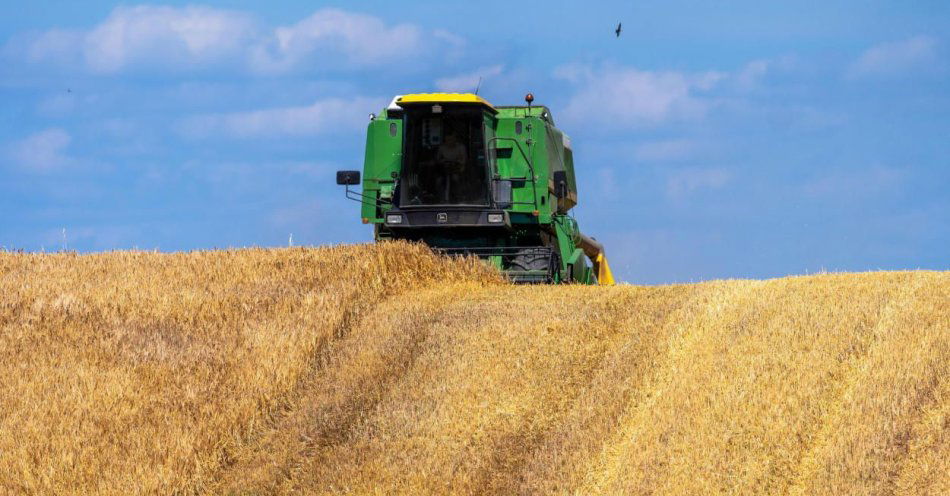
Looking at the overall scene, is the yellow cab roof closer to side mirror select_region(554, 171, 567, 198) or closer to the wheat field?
side mirror select_region(554, 171, 567, 198)

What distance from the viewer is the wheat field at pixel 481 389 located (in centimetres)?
927

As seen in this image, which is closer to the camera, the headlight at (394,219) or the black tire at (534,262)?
the black tire at (534,262)

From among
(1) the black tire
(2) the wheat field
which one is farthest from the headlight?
(2) the wheat field

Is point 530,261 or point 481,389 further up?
point 530,261

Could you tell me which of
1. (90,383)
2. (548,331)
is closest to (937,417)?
(548,331)

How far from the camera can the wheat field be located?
9.27 meters

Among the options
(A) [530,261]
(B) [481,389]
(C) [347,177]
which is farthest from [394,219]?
(B) [481,389]

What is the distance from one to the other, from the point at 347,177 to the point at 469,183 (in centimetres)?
180

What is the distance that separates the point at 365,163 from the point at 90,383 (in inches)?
315

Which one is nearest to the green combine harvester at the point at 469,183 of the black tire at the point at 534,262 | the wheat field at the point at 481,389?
the black tire at the point at 534,262

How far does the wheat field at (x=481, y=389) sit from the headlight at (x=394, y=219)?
361cm

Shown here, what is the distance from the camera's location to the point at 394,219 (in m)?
17.6

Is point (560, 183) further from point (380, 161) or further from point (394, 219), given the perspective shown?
point (380, 161)

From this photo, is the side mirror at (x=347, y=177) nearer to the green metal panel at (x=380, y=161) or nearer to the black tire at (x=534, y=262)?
the green metal panel at (x=380, y=161)
